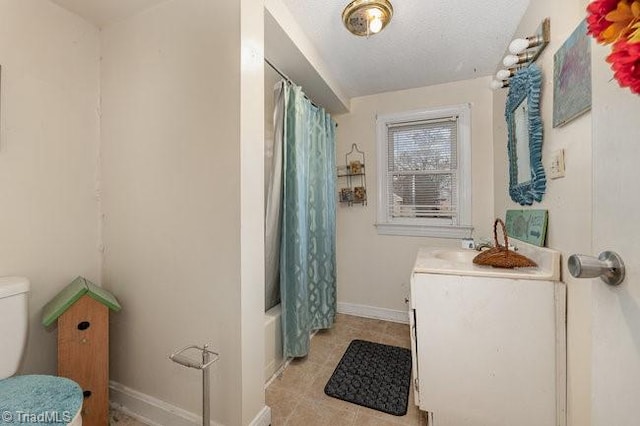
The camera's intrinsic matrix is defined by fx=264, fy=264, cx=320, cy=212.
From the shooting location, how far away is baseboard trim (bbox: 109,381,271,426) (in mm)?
1318

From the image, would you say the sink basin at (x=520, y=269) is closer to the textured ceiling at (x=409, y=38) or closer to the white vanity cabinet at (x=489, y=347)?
the white vanity cabinet at (x=489, y=347)

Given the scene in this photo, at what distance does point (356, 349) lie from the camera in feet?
6.99

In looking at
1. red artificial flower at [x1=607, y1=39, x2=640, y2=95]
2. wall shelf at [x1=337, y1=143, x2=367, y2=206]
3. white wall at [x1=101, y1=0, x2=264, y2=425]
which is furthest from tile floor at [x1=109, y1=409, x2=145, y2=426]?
wall shelf at [x1=337, y1=143, x2=367, y2=206]

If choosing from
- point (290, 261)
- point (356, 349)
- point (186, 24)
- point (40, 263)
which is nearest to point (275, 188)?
point (290, 261)

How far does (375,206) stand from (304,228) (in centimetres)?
106

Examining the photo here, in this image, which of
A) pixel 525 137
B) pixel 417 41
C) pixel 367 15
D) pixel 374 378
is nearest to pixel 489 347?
pixel 374 378

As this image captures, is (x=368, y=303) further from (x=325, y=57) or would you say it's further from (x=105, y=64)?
(x=105, y=64)

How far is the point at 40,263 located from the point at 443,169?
2924 millimetres

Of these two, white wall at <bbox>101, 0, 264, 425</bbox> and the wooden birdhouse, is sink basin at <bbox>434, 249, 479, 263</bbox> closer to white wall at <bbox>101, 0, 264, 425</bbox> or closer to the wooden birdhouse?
white wall at <bbox>101, 0, 264, 425</bbox>

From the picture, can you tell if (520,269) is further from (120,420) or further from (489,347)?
(120,420)

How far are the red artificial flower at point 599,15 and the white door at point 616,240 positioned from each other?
0.09m

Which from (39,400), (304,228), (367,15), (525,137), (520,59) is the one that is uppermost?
(367,15)

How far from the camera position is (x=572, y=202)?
109 cm

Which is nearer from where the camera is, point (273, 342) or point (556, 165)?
point (556, 165)
